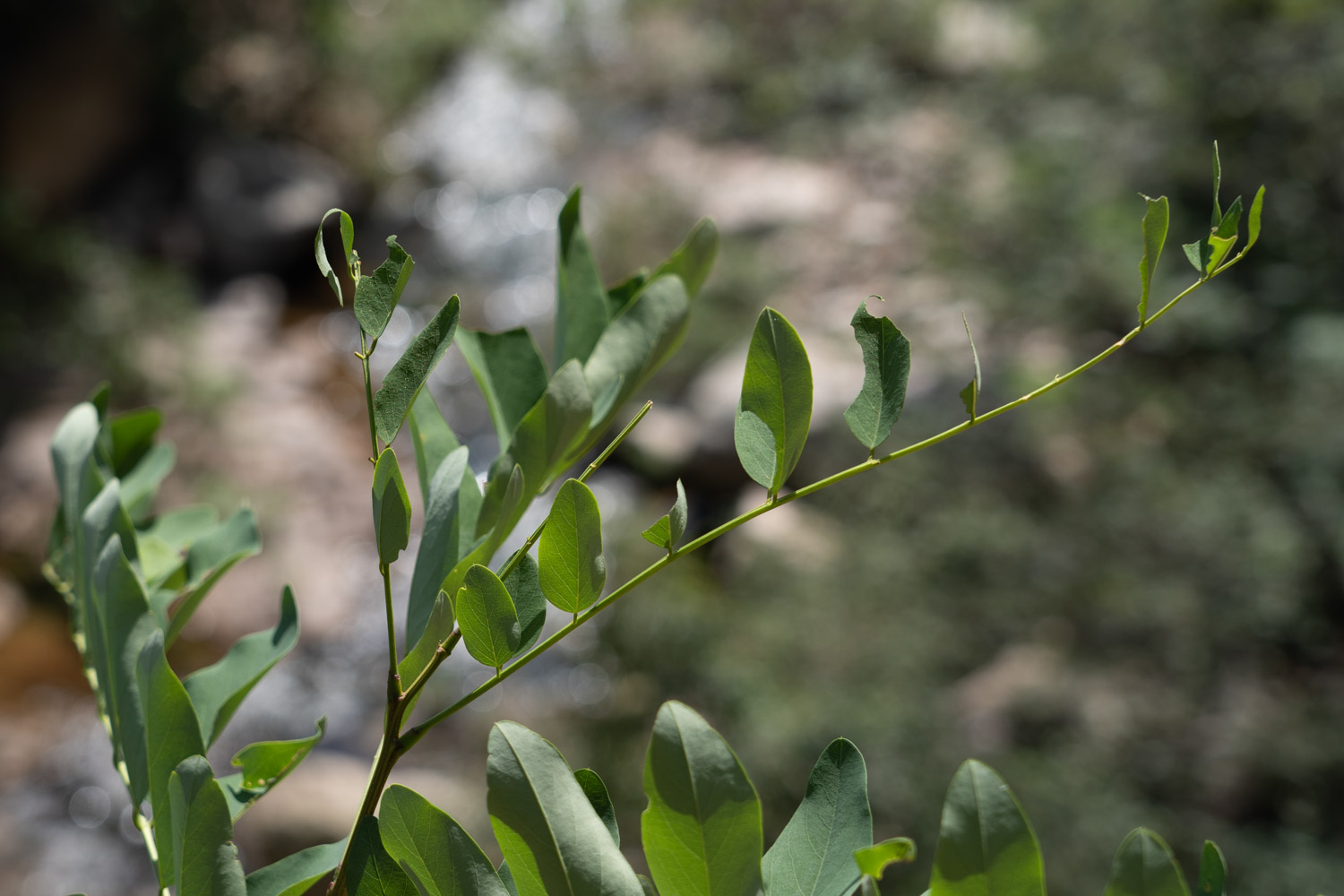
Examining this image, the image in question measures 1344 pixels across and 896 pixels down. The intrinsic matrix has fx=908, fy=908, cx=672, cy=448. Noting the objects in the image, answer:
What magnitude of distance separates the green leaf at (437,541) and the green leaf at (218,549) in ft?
0.46

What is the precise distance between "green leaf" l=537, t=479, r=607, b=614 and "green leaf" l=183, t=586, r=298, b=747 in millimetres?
145

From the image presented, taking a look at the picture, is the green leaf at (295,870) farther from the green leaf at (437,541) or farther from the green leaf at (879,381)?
the green leaf at (879,381)

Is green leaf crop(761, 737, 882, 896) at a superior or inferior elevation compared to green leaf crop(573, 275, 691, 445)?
inferior

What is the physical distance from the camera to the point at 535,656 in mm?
346

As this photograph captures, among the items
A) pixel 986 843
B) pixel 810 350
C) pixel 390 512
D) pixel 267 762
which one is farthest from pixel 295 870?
pixel 810 350

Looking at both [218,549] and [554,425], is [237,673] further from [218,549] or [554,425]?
[554,425]

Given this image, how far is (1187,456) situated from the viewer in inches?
101

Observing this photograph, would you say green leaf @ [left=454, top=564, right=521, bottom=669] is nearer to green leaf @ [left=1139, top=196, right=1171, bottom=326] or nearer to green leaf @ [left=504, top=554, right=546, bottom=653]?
green leaf @ [left=504, top=554, right=546, bottom=653]

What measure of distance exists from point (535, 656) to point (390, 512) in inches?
3.2

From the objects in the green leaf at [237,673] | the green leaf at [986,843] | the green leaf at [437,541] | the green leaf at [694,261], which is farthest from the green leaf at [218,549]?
the green leaf at [986,843]

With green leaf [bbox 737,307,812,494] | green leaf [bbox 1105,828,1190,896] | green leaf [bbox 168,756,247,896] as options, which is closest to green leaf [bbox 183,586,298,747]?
green leaf [bbox 168,756,247,896]

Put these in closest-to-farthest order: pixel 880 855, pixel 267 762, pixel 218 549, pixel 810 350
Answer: pixel 880 855, pixel 267 762, pixel 218 549, pixel 810 350

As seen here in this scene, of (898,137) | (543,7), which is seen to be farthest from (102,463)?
(543,7)

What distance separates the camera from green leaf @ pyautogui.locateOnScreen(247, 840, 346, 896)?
13.6 inches
